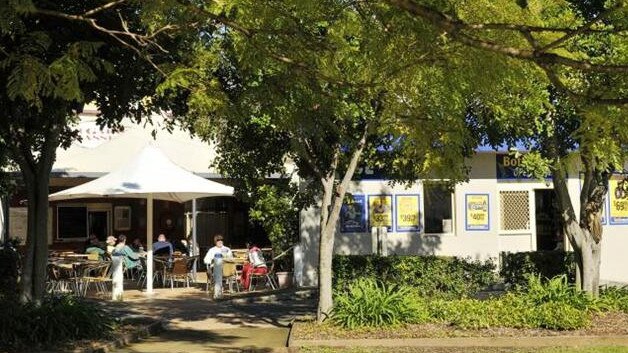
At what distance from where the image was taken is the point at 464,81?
5.89m

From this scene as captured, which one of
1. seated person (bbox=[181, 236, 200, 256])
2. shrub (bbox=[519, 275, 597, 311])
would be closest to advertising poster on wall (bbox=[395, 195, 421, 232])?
seated person (bbox=[181, 236, 200, 256])

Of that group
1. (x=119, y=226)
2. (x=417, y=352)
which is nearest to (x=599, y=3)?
(x=417, y=352)

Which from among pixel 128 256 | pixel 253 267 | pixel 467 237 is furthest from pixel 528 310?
pixel 128 256

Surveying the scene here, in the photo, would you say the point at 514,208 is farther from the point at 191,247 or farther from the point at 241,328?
the point at 241,328

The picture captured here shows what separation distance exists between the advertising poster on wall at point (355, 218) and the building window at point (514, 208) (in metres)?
3.75

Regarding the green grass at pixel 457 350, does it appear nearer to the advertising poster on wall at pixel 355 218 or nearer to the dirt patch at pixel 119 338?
the dirt patch at pixel 119 338

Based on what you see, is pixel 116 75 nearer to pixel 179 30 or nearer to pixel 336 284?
pixel 179 30

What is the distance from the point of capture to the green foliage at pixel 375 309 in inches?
431

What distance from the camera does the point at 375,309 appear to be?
36.2 feet

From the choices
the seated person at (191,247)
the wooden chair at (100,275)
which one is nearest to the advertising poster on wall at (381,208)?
the seated person at (191,247)

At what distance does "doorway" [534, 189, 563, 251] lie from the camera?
2008 cm

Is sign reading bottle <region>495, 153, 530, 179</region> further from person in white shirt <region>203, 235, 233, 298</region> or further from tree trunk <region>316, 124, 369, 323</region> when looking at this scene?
tree trunk <region>316, 124, 369, 323</region>

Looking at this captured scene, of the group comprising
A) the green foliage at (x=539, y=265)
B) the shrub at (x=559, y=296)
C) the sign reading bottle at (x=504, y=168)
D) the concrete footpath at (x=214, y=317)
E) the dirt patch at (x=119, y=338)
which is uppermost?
the sign reading bottle at (x=504, y=168)

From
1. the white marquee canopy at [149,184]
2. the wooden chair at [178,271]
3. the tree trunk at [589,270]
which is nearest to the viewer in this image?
the tree trunk at [589,270]
